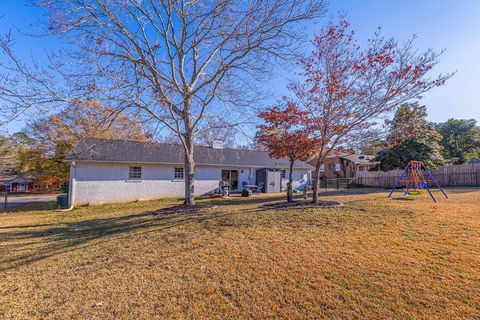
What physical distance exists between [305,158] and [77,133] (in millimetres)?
23725

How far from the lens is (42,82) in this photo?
6.65 metres

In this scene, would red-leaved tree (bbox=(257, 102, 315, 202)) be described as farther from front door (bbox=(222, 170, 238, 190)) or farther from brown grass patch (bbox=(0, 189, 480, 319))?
front door (bbox=(222, 170, 238, 190))

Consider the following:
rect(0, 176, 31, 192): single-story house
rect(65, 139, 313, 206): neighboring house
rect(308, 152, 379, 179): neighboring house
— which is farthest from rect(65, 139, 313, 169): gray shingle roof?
rect(0, 176, 31, 192): single-story house

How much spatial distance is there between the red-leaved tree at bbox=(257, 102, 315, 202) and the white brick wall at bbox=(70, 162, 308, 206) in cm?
796

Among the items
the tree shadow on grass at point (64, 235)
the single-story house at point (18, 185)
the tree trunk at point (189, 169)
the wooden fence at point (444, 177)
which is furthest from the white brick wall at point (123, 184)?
the single-story house at point (18, 185)

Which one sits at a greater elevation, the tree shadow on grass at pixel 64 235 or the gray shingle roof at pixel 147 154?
the gray shingle roof at pixel 147 154

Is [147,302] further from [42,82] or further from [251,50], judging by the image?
[251,50]

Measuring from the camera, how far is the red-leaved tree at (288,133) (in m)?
10.0

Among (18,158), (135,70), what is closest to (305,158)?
(135,70)

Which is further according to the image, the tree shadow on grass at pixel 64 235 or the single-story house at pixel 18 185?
the single-story house at pixel 18 185

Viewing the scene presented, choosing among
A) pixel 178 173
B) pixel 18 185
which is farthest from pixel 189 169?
pixel 18 185

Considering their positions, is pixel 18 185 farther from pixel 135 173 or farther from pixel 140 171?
pixel 140 171

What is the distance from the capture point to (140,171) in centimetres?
1544

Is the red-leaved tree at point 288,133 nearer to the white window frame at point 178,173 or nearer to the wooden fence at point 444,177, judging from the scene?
the white window frame at point 178,173
